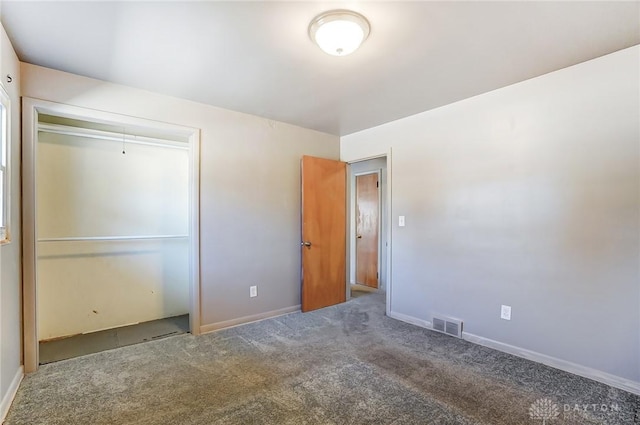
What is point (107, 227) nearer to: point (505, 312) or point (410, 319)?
point (410, 319)

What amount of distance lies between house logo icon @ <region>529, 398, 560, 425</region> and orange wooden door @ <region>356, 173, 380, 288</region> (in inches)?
127

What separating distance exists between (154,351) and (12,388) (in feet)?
2.96

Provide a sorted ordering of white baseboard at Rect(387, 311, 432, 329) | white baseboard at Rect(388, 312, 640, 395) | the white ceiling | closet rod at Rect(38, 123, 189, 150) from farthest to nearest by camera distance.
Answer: white baseboard at Rect(387, 311, 432, 329) → closet rod at Rect(38, 123, 189, 150) → white baseboard at Rect(388, 312, 640, 395) → the white ceiling

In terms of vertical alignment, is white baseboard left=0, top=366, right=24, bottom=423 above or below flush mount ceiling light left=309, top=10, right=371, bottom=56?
below

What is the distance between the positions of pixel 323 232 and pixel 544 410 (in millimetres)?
2643

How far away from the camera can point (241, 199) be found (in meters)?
3.38

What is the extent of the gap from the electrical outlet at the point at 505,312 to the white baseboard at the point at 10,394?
3.53 m

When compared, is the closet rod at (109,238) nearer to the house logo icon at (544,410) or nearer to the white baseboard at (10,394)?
the white baseboard at (10,394)

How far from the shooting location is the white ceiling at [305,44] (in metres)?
1.67

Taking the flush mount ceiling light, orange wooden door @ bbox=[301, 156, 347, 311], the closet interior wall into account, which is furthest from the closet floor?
the flush mount ceiling light

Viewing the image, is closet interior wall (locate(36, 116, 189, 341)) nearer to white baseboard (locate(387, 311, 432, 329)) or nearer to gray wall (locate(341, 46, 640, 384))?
white baseboard (locate(387, 311, 432, 329))

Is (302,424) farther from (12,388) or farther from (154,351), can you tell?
(12,388)

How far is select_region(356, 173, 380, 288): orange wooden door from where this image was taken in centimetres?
521

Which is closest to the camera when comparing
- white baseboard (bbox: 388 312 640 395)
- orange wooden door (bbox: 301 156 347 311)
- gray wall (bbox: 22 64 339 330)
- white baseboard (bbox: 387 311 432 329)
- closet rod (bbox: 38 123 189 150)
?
white baseboard (bbox: 388 312 640 395)
